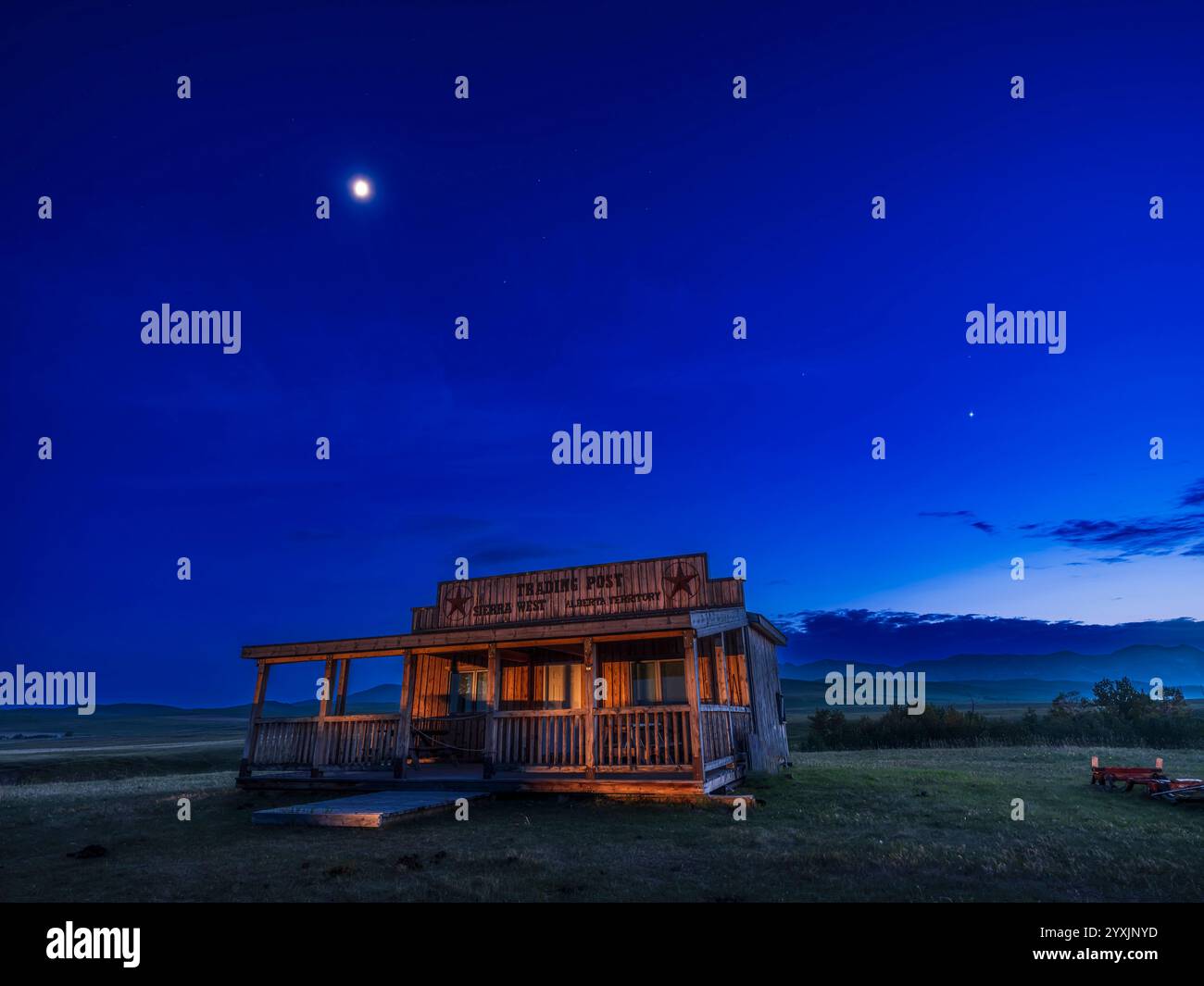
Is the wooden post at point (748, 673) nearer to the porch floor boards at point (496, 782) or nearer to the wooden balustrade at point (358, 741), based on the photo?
the porch floor boards at point (496, 782)

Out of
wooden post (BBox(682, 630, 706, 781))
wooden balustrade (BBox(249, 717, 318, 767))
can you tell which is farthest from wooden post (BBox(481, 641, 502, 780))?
wooden balustrade (BBox(249, 717, 318, 767))

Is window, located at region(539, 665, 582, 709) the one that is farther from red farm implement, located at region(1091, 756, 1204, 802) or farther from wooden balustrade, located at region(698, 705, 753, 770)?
red farm implement, located at region(1091, 756, 1204, 802)

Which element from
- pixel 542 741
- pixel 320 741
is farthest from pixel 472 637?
pixel 320 741

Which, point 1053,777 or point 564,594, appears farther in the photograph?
point 564,594

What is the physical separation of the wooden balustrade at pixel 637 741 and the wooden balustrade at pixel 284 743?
283 inches

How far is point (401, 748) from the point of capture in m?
15.5

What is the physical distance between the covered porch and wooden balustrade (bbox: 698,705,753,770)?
0.16 feet

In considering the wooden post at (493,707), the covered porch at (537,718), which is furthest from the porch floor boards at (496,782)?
the wooden post at (493,707)

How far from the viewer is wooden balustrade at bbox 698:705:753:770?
1377 centimetres

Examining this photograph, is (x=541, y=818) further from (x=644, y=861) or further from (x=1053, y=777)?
(x=1053, y=777)

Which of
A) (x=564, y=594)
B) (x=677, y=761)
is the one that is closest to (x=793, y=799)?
(x=677, y=761)

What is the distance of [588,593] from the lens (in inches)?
720
